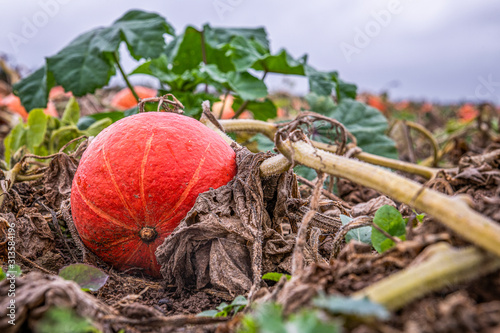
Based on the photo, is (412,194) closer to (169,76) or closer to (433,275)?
(433,275)

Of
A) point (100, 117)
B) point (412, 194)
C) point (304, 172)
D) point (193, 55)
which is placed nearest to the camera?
point (412, 194)

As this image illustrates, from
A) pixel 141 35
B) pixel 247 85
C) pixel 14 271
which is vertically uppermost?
pixel 141 35

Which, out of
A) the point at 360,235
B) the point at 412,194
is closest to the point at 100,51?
the point at 360,235

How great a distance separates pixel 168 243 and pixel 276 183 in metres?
0.44

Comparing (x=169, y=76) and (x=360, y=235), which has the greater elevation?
(x=169, y=76)

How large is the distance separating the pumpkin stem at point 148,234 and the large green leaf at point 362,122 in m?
2.07

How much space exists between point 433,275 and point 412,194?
0.25m

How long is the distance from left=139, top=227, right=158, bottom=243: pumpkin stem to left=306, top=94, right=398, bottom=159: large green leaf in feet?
6.79

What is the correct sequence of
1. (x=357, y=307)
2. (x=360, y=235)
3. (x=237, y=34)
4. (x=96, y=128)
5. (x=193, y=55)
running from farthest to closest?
(x=237, y=34), (x=193, y=55), (x=96, y=128), (x=360, y=235), (x=357, y=307)

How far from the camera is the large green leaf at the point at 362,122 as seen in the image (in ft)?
10.5

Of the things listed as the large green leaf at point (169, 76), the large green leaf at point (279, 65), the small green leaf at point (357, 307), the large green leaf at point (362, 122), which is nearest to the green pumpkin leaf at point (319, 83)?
the large green leaf at point (279, 65)

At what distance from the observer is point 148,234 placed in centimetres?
149

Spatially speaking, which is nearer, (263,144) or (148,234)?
(148,234)

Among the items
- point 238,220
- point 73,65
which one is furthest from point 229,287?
point 73,65
